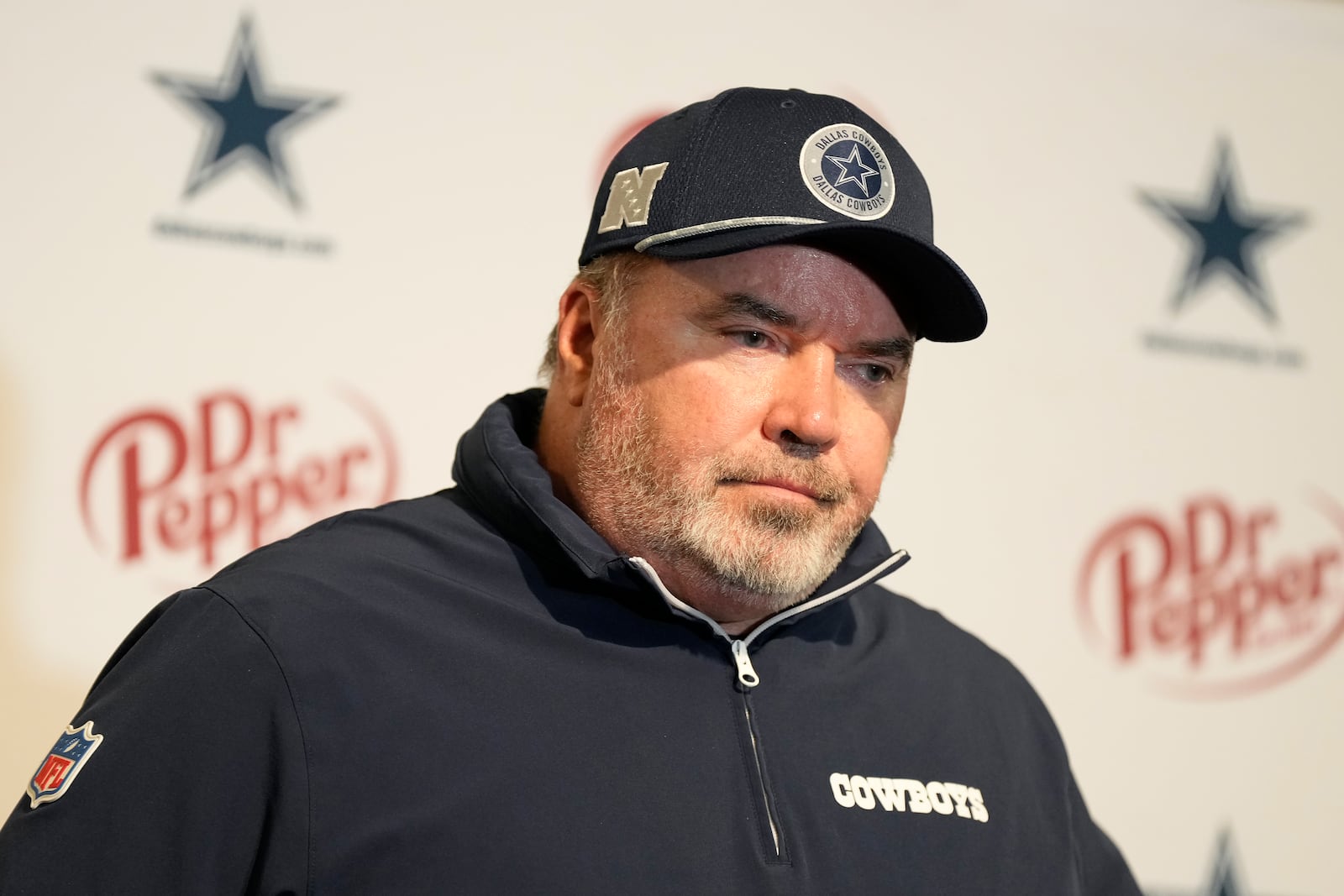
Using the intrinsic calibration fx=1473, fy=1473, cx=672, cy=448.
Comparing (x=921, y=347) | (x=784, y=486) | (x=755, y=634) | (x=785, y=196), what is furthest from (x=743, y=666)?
(x=921, y=347)

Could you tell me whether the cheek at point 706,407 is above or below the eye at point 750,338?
below

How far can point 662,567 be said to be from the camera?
3.94 feet

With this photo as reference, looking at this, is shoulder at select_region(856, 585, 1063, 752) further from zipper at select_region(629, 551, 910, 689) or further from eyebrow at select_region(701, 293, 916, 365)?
eyebrow at select_region(701, 293, 916, 365)

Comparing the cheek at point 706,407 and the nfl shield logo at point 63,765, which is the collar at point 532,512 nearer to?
the cheek at point 706,407

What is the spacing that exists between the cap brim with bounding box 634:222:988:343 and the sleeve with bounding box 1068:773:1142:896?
466 millimetres

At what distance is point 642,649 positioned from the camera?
1.16 m

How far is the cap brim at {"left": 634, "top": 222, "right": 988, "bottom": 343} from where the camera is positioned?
1.14 metres

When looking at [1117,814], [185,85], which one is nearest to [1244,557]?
[1117,814]

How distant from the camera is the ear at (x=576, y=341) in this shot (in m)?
1.29

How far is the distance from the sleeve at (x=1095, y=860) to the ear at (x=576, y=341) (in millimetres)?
597

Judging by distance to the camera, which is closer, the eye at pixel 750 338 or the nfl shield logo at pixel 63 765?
the nfl shield logo at pixel 63 765

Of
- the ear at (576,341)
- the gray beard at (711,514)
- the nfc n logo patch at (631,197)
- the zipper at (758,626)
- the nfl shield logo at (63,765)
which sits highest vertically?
the nfc n logo patch at (631,197)

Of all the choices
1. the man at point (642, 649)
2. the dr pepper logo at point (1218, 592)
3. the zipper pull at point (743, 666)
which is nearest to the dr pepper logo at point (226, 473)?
the man at point (642, 649)

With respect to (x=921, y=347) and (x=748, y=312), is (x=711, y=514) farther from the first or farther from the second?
(x=921, y=347)
